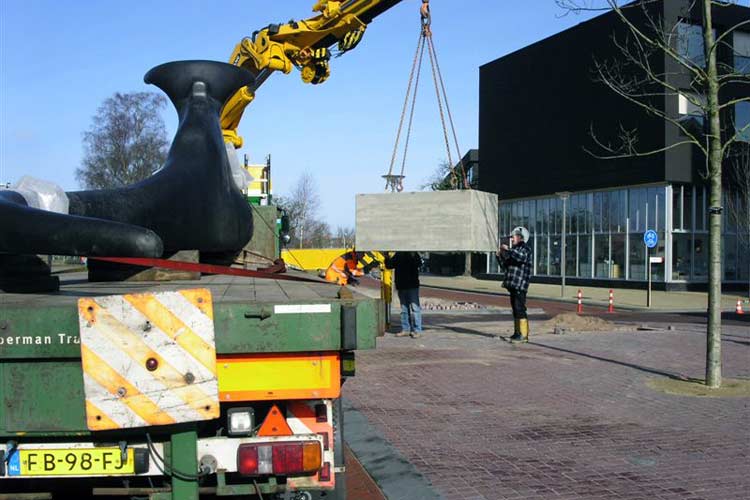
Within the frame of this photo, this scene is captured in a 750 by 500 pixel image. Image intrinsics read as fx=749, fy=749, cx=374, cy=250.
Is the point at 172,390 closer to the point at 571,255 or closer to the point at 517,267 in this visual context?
the point at 517,267

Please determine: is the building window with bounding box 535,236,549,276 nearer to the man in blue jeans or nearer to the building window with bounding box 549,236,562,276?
the building window with bounding box 549,236,562,276

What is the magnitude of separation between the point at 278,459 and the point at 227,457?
22 centimetres

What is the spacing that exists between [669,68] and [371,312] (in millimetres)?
32793

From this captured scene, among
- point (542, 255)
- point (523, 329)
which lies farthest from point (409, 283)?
point (542, 255)

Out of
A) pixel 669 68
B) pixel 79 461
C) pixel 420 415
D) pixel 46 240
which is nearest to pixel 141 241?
pixel 46 240

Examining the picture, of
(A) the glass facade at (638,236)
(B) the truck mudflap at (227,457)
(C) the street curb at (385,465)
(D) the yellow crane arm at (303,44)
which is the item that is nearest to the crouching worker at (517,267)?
(D) the yellow crane arm at (303,44)

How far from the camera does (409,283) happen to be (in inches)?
543

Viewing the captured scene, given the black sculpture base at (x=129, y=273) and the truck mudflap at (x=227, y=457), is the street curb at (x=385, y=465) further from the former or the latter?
the black sculpture base at (x=129, y=273)

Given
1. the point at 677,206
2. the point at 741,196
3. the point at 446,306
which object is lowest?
the point at 446,306

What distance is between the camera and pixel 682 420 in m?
7.22

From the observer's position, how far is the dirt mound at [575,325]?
52.3ft

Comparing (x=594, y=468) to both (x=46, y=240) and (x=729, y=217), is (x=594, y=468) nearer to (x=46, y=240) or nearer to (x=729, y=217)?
(x=46, y=240)

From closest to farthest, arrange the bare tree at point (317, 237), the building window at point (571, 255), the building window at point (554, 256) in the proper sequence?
the building window at point (571, 255) → the building window at point (554, 256) → the bare tree at point (317, 237)

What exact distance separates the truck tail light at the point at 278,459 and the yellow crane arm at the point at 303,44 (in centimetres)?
981
